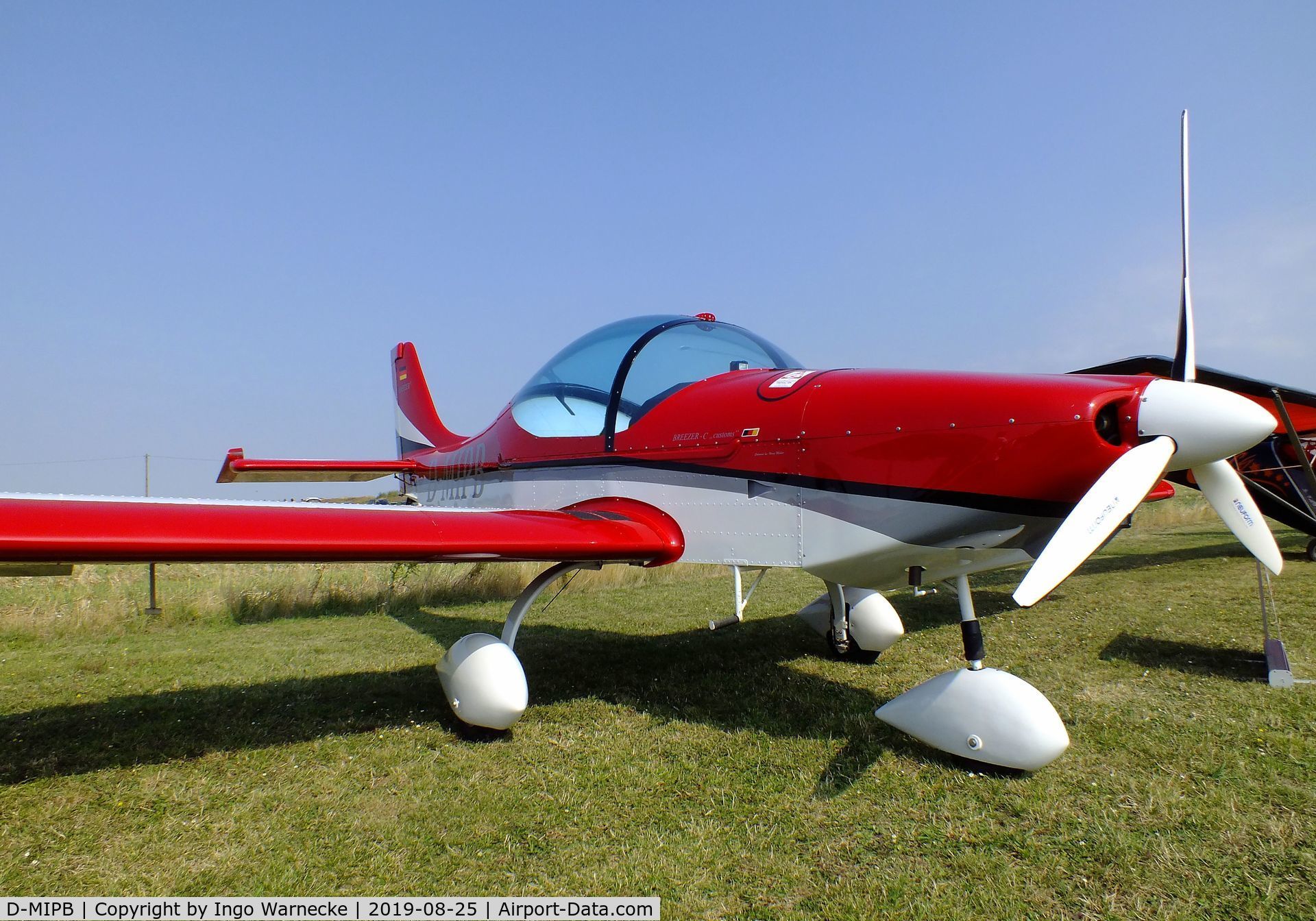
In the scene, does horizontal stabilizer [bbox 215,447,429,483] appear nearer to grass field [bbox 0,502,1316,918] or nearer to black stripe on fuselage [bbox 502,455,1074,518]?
grass field [bbox 0,502,1316,918]

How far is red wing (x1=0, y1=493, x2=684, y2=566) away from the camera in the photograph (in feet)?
9.74

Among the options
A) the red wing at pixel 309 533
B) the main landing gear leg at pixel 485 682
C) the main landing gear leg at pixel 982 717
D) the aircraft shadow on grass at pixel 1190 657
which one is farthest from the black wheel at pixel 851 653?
the main landing gear leg at pixel 485 682

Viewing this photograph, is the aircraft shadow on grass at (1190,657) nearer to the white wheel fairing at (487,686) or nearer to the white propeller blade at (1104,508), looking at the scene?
the white propeller blade at (1104,508)

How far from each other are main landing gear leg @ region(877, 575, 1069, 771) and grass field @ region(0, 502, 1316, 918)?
0.12 metres

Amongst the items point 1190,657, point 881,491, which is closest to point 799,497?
point 881,491

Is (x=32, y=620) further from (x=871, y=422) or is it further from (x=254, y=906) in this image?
(x=871, y=422)

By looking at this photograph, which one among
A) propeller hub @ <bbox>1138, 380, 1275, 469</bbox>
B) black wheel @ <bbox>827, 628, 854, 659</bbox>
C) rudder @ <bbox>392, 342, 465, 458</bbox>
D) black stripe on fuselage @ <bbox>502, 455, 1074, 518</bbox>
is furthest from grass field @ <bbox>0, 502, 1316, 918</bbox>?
rudder @ <bbox>392, 342, 465, 458</bbox>

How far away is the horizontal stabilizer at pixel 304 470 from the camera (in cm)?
766

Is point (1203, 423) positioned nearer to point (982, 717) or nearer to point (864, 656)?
point (982, 717)

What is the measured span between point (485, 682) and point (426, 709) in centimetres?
91

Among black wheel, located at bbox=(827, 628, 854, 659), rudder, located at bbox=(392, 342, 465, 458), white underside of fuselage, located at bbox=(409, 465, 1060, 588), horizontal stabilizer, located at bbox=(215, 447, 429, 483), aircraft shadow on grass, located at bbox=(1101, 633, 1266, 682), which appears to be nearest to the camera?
white underside of fuselage, located at bbox=(409, 465, 1060, 588)

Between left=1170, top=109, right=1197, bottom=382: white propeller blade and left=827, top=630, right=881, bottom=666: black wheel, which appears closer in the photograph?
left=1170, top=109, right=1197, bottom=382: white propeller blade

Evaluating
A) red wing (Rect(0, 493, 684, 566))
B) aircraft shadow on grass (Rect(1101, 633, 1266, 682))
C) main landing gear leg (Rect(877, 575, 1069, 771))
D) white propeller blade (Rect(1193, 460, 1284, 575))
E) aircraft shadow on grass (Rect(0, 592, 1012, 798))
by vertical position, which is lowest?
aircraft shadow on grass (Rect(0, 592, 1012, 798))

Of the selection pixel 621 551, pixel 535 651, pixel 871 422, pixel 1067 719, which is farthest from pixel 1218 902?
pixel 535 651
